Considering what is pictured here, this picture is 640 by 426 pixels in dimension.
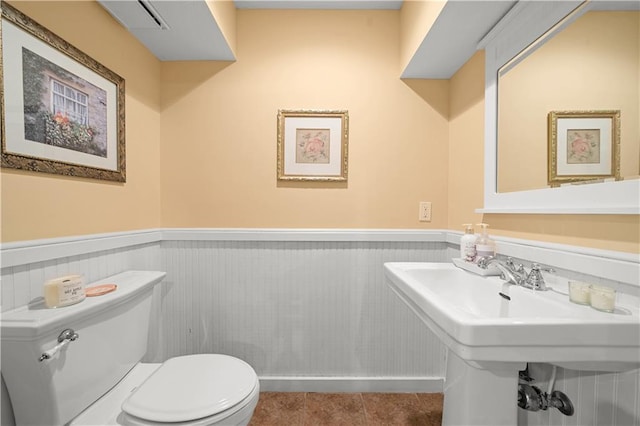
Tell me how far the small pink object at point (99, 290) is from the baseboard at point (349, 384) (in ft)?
3.39

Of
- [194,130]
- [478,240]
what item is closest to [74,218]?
[194,130]

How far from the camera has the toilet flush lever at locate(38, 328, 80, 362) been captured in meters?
0.75

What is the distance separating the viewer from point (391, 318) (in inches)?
64.1

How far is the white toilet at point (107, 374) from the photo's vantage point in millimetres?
762

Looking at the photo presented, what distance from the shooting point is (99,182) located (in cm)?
118

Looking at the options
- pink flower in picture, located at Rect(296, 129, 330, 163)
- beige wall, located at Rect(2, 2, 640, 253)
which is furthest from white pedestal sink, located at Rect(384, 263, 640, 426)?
pink flower in picture, located at Rect(296, 129, 330, 163)

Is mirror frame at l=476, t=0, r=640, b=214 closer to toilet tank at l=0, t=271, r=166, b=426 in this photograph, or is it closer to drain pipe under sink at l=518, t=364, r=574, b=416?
drain pipe under sink at l=518, t=364, r=574, b=416

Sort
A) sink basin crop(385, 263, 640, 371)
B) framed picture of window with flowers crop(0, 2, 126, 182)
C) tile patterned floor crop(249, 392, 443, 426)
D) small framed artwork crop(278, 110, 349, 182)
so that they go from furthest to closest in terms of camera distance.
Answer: small framed artwork crop(278, 110, 349, 182) < tile patterned floor crop(249, 392, 443, 426) < framed picture of window with flowers crop(0, 2, 126, 182) < sink basin crop(385, 263, 640, 371)

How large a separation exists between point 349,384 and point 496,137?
160 cm

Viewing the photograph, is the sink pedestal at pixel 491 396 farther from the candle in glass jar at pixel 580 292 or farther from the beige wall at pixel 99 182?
the beige wall at pixel 99 182

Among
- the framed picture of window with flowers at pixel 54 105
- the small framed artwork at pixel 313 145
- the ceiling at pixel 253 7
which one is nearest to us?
the framed picture of window with flowers at pixel 54 105

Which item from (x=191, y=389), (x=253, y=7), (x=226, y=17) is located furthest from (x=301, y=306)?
(x=253, y=7)

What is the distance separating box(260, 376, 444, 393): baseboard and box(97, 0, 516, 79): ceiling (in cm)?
187

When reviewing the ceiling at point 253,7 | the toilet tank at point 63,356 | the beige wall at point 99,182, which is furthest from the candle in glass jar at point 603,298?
the beige wall at point 99,182
